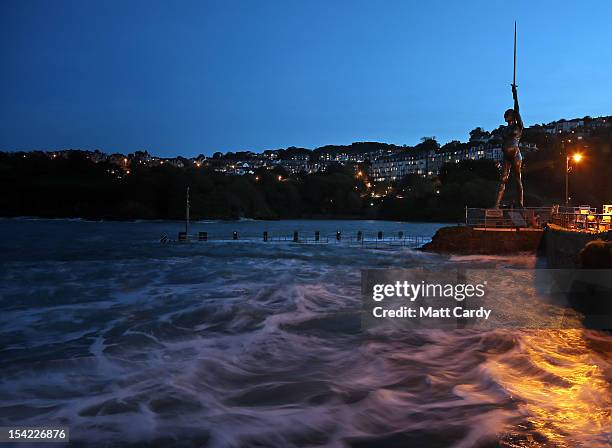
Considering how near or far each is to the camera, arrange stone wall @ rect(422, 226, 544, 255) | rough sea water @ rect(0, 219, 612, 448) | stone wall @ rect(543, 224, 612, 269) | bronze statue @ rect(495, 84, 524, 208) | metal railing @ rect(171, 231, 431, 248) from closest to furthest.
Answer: rough sea water @ rect(0, 219, 612, 448), stone wall @ rect(543, 224, 612, 269), stone wall @ rect(422, 226, 544, 255), bronze statue @ rect(495, 84, 524, 208), metal railing @ rect(171, 231, 431, 248)

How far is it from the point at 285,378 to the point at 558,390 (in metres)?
4.37

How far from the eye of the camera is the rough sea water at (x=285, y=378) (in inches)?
236

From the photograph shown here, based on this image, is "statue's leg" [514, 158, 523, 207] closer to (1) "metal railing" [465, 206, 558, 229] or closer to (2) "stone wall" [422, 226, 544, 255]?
(1) "metal railing" [465, 206, 558, 229]

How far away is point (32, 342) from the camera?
34.4 feet

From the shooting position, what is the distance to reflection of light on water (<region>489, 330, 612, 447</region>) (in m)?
5.63

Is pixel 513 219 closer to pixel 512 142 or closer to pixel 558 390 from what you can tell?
pixel 512 142

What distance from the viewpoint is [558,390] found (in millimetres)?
7141

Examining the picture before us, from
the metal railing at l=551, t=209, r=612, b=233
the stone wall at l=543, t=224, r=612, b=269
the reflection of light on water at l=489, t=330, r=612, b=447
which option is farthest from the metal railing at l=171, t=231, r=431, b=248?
the reflection of light on water at l=489, t=330, r=612, b=447

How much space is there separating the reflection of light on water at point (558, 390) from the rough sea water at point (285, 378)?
0.03m

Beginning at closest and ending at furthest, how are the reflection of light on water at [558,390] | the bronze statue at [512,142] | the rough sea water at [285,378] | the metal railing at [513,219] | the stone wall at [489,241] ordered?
the reflection of light on water at [558,390] < the rough sea water at [285,378] < the stone wall at [489,241] < the metal railing at [513,219] < the bronze statue at [512,142]

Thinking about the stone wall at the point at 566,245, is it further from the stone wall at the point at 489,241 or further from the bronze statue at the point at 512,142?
the bronze statue at the point at 512,142

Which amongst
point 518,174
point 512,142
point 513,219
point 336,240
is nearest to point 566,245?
point 513,219

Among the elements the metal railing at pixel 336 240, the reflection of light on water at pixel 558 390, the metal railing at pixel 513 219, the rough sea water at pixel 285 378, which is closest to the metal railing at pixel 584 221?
the metal railing at pixel 513 219

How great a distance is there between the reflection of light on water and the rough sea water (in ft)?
0.09
